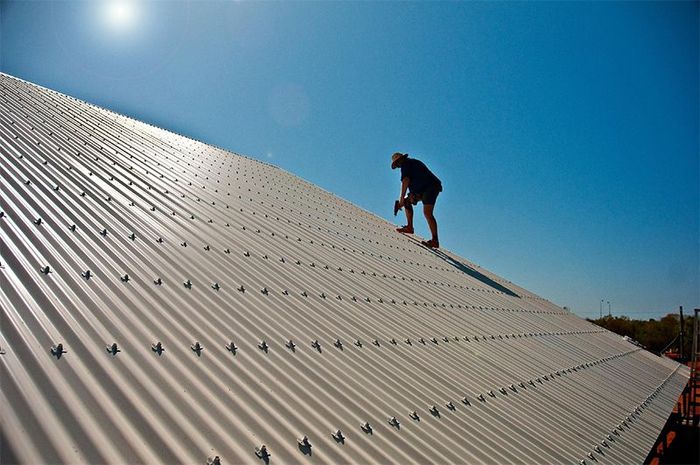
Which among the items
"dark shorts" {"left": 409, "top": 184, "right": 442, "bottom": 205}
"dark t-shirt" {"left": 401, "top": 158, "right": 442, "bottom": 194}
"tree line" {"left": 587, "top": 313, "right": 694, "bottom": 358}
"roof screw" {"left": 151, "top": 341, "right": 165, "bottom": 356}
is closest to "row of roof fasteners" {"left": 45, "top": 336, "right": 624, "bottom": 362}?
"roof screw" {"left": 151, "top": 341, "right": 165, "bottom": 356}

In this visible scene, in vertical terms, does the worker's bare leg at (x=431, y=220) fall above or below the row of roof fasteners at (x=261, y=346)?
above

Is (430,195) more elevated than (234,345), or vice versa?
(430,195)

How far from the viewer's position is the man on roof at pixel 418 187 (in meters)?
11.0

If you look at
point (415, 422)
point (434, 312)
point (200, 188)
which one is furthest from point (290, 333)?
point (200, 188)

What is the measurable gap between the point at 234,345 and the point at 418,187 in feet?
28.1

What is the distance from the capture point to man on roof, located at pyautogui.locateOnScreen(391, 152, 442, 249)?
36.0 feet

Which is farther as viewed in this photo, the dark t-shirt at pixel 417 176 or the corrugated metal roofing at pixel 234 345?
the dark t-shirt at pixel 417 176

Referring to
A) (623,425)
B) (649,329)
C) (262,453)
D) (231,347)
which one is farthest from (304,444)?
(649,329)

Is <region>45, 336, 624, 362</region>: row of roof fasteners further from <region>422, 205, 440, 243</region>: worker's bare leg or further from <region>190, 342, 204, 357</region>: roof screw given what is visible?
<region>422, 205, 440, 243</region>: worker's bare leg

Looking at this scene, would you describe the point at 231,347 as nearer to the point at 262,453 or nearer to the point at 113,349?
the point at 113,349

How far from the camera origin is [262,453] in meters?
2.09

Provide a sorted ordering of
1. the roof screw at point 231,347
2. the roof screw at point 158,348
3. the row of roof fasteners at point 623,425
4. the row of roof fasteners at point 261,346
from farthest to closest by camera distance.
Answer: the row of roof fasteners at point 623,425 → the roof screw at point 231,347 → the roof screw at point 158,348 → the row of roof fasteners at point 261,346

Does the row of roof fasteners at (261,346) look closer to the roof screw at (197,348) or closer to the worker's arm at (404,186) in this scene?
the roof screw at (197,348)

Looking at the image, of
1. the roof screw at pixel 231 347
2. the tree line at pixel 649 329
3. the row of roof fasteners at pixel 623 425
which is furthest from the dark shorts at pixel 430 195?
the tree line at pixel 649 329
